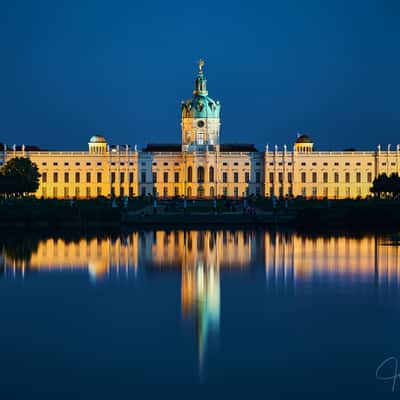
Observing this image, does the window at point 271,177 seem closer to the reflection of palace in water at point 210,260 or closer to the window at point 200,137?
the window at point 200,137

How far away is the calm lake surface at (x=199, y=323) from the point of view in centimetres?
1827

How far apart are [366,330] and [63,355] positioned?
6.86 metres

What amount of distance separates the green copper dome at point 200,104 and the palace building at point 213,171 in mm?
195

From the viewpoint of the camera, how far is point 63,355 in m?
20.2

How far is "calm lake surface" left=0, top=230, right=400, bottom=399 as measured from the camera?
18.3m

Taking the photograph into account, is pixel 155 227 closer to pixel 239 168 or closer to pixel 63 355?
pixel 63 355

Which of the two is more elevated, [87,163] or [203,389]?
[87,163]

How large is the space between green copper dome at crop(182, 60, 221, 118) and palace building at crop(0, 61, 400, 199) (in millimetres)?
195

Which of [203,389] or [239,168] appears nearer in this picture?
[203,389]

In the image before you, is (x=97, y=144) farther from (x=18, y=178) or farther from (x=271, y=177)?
(x=18, y=178)

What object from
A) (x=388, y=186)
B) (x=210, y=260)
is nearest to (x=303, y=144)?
(x=388, y=186)

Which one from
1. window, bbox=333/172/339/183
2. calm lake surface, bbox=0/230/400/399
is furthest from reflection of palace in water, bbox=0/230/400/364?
window, bbox=333/172/339/183

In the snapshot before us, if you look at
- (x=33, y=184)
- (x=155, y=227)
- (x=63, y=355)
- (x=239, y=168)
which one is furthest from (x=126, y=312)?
(x=239, y=168)

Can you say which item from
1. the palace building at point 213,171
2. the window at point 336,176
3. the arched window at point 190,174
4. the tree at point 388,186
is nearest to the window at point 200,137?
the palace building at point 213,171
